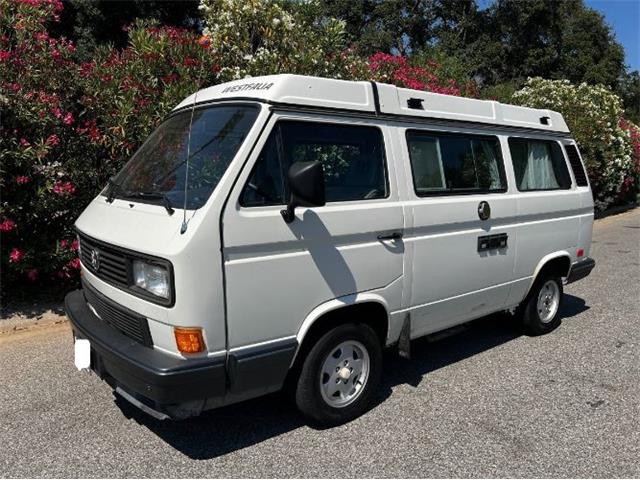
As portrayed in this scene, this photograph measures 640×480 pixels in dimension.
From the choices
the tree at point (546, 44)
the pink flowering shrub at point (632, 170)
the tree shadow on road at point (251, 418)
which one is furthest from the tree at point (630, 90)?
the tree shadow on road at point (251, 418)

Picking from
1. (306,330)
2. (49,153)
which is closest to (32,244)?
(49,153)

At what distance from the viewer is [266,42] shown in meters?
7.21

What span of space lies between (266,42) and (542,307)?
463 centimetres

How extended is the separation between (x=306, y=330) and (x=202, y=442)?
981 mm

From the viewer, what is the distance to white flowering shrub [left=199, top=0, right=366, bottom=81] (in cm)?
677

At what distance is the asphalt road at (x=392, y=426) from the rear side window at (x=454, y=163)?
1.53 meters

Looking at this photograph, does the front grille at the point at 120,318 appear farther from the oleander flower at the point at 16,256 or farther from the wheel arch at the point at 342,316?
the oleander flower at the point at 16,256

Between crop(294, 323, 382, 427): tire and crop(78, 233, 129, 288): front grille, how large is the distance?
47.7 inches

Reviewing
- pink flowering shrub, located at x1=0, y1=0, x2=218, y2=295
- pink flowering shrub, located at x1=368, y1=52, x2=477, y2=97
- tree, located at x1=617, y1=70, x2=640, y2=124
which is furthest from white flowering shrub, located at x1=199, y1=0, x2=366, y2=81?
tree, located at x1=617, y1=70, x2=640, y2=124

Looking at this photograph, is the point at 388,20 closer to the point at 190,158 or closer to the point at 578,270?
the point at 578,270

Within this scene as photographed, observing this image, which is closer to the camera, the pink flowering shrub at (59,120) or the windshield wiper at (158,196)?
the windshield wiper at (158,196)

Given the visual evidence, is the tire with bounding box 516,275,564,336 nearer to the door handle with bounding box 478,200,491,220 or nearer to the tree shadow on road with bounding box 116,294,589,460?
the tree shadow on road with bounding box 116,294,589,460

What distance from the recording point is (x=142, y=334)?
3141 mm

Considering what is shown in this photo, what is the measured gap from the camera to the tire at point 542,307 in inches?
210
